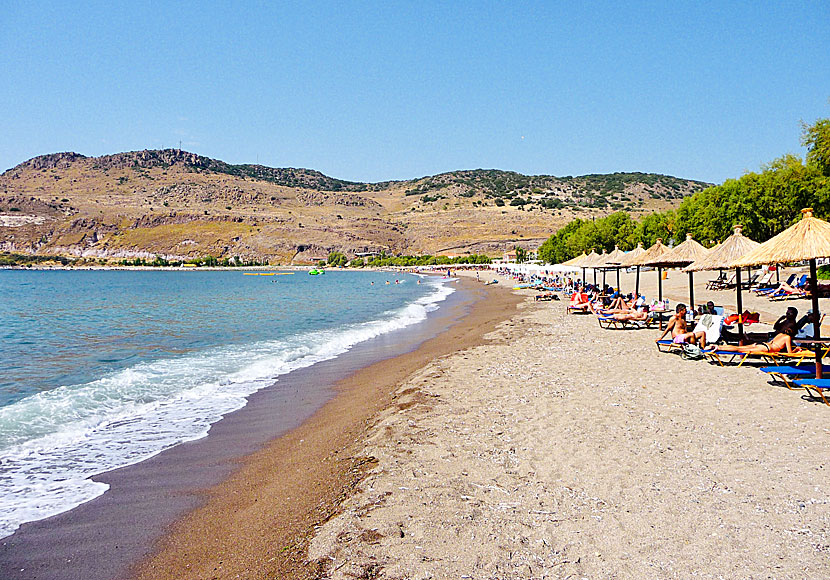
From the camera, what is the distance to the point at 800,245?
29.0 ft

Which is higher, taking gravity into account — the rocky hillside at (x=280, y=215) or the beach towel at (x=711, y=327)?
the rocky hillside at (x=280, y=215)

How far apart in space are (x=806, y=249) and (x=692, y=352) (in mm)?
2866

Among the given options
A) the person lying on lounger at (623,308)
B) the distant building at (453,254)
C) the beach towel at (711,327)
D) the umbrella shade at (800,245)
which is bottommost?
the person lying on lounger at (623,308)

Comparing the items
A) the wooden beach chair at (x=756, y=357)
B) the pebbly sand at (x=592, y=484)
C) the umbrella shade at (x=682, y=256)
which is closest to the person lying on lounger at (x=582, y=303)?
the umbrella shade at (x=682, y=256)

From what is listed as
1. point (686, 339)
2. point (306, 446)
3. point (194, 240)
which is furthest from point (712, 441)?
point (194, 240)

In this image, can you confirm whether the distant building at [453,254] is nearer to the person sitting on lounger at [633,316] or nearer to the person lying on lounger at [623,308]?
the person lying on lounger at [623,308]

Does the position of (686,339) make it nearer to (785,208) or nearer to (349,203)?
(785,208)

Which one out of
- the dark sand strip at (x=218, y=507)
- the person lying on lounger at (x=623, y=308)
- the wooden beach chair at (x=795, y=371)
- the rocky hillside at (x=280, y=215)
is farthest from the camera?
the rocky hillside at (x=280, y=215)

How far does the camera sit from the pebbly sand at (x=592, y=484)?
3836mm

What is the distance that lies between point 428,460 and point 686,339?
24.4 ft

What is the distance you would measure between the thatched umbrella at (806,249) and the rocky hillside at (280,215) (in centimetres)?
11225

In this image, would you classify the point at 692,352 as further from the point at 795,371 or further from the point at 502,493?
the point at 502,493

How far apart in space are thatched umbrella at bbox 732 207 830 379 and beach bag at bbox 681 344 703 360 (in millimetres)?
1952

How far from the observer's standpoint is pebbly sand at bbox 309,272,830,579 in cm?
384
